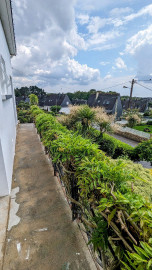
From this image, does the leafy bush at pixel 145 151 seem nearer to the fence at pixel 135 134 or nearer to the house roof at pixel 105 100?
the fence at pixel 135 134

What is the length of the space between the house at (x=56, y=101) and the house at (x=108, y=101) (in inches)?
282

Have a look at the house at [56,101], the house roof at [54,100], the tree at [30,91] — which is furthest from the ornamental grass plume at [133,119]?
the tree at [30,91]

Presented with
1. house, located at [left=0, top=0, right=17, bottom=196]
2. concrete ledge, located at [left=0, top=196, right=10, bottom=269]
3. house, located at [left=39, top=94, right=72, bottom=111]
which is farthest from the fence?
house, located at [left=39, top=94, right=72, bottom=111]

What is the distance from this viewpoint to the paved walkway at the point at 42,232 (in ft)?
5.36

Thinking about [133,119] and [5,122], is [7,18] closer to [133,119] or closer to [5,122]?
[5,122]

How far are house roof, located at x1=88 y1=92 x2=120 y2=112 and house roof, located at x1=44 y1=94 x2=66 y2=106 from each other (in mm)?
8374

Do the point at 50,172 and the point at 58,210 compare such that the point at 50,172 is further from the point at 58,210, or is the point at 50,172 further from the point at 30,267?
the point at 30,267

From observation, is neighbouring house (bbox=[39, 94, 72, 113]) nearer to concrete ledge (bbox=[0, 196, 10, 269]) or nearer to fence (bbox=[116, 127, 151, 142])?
fence (bbox=[116, 127, 151, 142])

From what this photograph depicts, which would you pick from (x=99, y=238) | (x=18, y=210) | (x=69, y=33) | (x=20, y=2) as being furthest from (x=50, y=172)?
(x=69, y=33)

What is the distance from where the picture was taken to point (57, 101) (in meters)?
35.6

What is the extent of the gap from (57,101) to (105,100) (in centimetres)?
1373

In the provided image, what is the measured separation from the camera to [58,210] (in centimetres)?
239

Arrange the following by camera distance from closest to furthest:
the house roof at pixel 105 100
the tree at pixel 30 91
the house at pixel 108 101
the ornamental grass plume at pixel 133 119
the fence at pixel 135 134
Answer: the fence at pixel 135 134
the ornamental grass plume at pixel 133 119
the house at pixel 108 101
the house roof at pixel 105 100
the tree at pixel 30 91

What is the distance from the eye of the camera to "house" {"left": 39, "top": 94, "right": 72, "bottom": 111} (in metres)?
34.5
